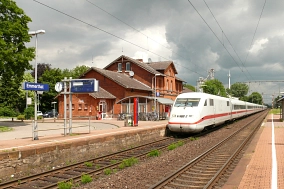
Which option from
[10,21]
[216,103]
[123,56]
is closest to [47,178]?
[216,103]

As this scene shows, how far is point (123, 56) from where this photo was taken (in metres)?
47.7

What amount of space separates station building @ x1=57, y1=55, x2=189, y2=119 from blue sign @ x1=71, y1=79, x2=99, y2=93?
15040 mm

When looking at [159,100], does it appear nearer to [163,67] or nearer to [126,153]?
[163,67]

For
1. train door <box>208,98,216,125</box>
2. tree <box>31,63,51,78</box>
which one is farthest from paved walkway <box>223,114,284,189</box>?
tree <box>31,63,51,78</box>

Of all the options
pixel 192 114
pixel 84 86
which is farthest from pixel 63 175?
pixel 192 114

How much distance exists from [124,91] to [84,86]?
2232cm

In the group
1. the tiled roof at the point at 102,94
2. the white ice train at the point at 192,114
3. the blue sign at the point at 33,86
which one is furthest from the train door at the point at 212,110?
the tiled roof at the point at 102,94

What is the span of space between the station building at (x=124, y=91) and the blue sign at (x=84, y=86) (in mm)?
15040

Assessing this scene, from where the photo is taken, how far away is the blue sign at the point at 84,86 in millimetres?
16484

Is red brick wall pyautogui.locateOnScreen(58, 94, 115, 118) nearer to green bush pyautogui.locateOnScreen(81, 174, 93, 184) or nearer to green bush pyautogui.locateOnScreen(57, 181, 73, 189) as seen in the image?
green bush pyautogui.locateOnScreen(81, 174, 93, 184)

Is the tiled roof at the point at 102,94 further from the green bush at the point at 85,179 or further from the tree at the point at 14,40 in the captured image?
the green bush at the point at 85,179

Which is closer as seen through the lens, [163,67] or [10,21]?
[10,21]

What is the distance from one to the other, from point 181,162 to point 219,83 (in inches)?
3414

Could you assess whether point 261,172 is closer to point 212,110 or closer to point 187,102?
point 187,102
